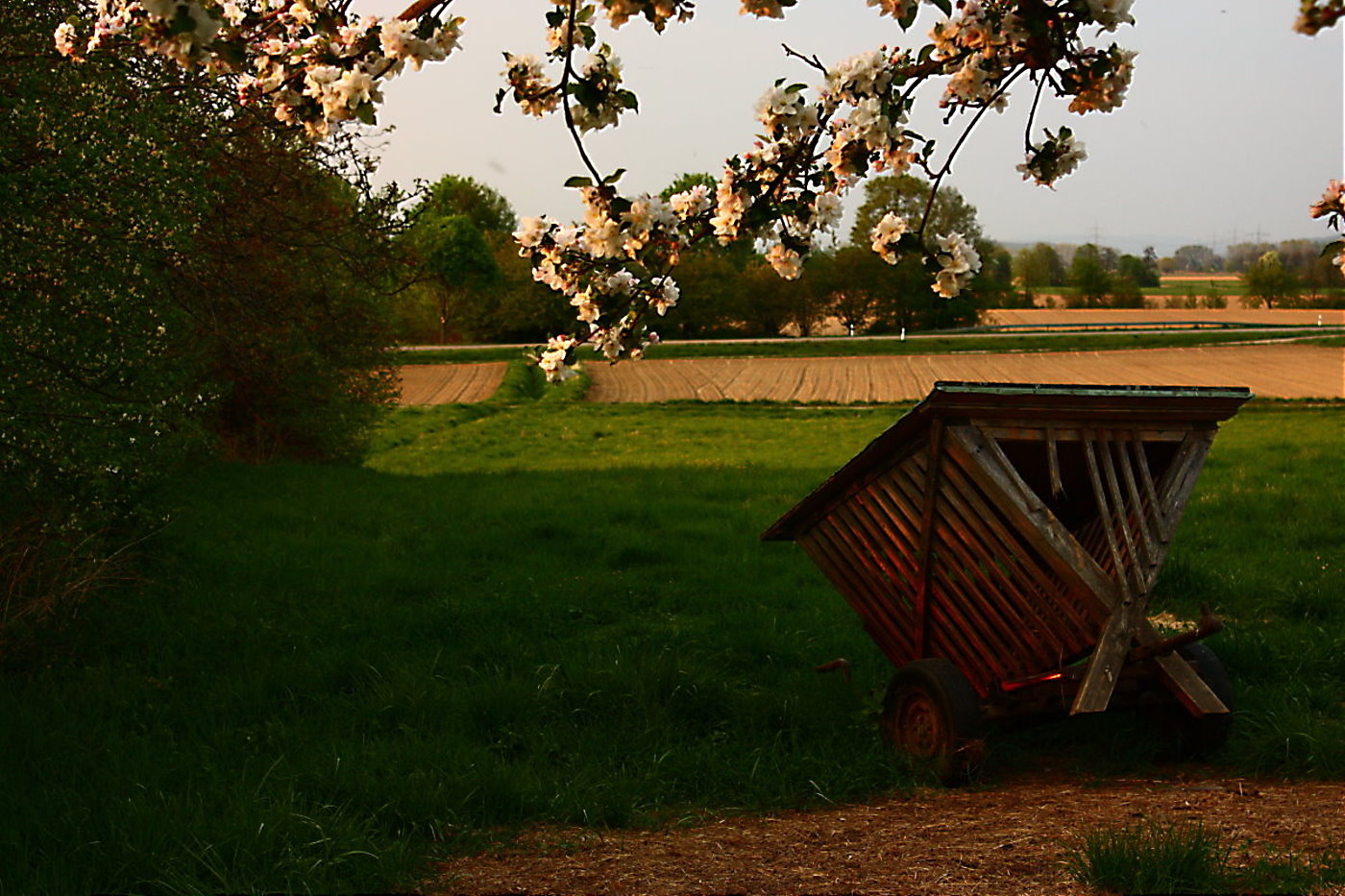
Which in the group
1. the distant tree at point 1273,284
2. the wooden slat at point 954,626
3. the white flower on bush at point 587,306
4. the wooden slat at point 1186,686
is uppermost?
the distant tree at point 1273,284

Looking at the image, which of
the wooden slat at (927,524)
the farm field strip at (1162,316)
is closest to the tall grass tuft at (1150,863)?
the wooden slat at (927,524)

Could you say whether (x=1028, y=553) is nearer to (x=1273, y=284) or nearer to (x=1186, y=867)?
(x=1186, y=867)

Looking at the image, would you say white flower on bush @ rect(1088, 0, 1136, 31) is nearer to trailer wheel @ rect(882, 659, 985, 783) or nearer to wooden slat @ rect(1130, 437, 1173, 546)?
wooden slat @ rect(1130, 437, 1173, 546)

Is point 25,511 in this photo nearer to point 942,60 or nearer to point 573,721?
point 573,721

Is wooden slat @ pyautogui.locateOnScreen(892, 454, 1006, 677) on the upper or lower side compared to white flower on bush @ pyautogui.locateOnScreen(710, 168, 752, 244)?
lower

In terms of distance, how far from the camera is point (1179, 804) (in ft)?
15.7

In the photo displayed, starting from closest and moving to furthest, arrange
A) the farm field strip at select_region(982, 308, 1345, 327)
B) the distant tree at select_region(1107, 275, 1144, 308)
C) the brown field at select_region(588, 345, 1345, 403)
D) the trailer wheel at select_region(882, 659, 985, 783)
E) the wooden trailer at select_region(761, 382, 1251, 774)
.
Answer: the wooden trailer at select_region(761, 382, 1251, 774) → the trailer wheel at select_region(882, 659, 985, 783) → the brown field at select_region(588, 345, 1345, 403) → the farm field strip at select_region(982, 308, 1345, 327) → the distant tree at select_region(1107, 275, 1144, 308)

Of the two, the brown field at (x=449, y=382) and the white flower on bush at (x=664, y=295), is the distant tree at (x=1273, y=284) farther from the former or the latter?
the white flower on bush at (x=664, y=295)

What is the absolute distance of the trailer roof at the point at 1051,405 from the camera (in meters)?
5.02

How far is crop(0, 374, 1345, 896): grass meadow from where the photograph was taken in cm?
449

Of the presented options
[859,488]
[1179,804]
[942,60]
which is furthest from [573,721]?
[942,60]

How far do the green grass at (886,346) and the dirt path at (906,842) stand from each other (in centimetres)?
5002

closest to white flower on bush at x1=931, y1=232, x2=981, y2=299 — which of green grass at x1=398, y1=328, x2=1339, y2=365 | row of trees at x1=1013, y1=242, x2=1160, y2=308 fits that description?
green grass at x1=398, y1=328, x2=1339, y2=365

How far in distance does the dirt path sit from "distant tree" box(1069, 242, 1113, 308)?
290 ft
